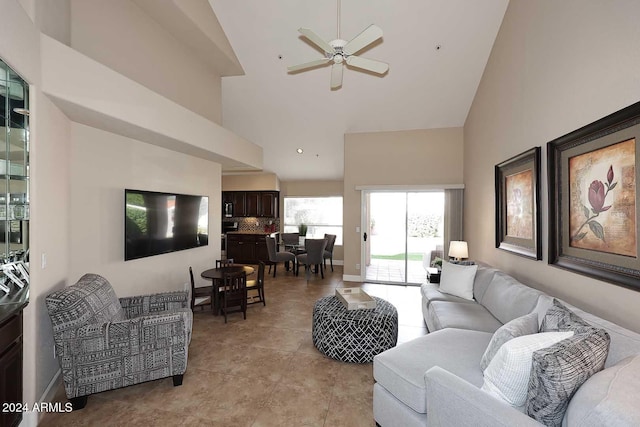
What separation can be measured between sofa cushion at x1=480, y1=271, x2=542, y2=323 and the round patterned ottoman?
102 cm

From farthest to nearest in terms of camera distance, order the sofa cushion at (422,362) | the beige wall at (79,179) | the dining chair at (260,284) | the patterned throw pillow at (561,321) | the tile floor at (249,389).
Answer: the dining chair at (260,284) < the tile floor at (249,389) < the beige wall at (79,179) < the sofa cushion at (422,362) < the patterned throw pillow at (561,321)

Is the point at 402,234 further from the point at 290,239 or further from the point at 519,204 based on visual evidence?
the point at 290,239

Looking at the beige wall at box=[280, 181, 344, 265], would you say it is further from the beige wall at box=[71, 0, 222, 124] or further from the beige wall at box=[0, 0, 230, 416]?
the beige wall at box=[71, 0, 222, 124]

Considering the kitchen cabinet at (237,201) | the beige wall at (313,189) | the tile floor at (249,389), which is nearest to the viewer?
the tile floor at (249,389)

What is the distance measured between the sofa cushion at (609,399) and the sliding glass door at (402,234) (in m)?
4.93

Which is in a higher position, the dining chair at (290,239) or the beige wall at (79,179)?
the beige wall at (79,179)

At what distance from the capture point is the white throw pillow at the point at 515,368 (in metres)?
1.42

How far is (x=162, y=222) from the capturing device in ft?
13.1

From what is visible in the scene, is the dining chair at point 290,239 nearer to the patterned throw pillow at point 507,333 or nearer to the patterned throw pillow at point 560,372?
the patterned throw pillow at point 507,333

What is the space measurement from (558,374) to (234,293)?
388 cm

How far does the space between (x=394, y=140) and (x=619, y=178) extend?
450cm

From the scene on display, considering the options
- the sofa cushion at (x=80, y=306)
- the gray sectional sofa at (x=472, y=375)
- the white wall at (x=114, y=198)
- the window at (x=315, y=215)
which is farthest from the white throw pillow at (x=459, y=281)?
the window at (x=315, y=215)

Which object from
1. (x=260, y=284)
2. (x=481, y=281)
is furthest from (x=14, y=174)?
(x=481, y=281)

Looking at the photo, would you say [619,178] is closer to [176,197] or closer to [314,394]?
[314,394]
